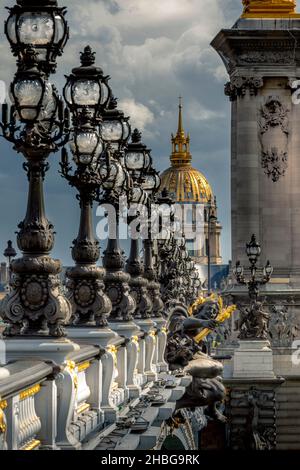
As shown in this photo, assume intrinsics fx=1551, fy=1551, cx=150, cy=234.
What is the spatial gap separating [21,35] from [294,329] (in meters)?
48.8

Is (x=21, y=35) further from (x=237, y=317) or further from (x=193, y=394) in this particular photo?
(x=237, y=317)

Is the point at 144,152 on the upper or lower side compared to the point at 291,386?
upper

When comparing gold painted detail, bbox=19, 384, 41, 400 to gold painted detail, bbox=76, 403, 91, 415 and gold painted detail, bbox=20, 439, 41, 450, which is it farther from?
gold painted detail, bbox=76, 403, 91, 415

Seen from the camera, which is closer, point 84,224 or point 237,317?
point 84,224

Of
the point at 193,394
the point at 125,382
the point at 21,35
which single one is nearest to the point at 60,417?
the point at 21,35

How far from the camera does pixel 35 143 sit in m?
16.7

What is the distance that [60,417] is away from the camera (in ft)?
52.7

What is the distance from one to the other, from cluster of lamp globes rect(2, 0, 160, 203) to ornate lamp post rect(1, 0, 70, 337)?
1 cm

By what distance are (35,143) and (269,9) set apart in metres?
51.2

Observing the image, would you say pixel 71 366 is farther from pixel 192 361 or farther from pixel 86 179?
pixel 192 361

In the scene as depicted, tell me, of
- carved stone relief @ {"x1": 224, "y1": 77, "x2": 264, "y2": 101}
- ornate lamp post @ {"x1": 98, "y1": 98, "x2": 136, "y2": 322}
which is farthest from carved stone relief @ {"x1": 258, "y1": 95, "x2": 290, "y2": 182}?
ornate lamp post @ {"x1": 98, "y1": 98, "x2": 136, "y2": 322}

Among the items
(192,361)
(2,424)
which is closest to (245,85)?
(192,361)

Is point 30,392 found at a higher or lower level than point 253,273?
lower

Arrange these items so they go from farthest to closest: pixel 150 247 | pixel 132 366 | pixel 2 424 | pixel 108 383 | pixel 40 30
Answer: pixel 150 247 → pixel 132 366 → pixel 108 383 → pixel 40 30 → pixel 2 424
